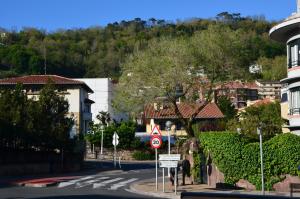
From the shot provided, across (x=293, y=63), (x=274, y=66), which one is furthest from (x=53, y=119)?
(x=274, y=66)

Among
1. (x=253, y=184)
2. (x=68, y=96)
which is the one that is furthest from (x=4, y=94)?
(x=68, y=96)

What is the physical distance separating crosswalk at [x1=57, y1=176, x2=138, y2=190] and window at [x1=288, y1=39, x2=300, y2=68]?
467 inches

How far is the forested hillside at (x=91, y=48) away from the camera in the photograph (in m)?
114

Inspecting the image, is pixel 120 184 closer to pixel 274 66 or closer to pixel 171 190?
pixel 171 190

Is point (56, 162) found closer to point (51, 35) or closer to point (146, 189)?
point (146, 189)

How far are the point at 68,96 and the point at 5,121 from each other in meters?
27.7

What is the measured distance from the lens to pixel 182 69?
4359cm

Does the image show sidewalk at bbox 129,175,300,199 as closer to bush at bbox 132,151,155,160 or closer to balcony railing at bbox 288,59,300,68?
balcony railing at bbox 288,59,300,68

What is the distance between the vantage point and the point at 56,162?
41.0 m

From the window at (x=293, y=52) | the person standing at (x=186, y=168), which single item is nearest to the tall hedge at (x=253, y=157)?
the person standing at (x=186, y=168)

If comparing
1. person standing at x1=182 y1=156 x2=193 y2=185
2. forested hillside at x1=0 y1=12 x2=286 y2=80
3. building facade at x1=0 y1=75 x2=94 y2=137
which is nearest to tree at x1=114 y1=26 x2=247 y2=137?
person standing at x1=182 y1=156 x2=193 y2=185

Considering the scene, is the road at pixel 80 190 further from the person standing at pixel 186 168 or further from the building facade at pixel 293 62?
the building facade at pixel 293 62

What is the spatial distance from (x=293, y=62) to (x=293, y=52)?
0.60 meters

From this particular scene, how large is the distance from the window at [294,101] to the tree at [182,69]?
866cm
